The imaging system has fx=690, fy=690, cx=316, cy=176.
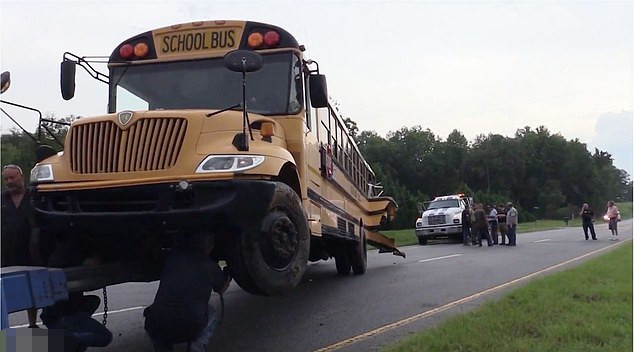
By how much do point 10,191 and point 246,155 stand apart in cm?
223

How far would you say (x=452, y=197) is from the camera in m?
30.6

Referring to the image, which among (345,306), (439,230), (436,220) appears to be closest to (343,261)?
(345,306)

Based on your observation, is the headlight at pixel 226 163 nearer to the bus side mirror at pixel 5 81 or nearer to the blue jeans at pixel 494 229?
the bus side mirror at pixel 5 81

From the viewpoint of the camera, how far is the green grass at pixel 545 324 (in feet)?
19.3

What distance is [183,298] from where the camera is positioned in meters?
4.84

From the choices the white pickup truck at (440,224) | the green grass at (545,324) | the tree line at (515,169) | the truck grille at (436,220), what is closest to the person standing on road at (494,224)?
the white pickup truck at (440,224)

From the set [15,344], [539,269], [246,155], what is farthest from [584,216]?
[15,344]

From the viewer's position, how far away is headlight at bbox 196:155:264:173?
16.8 ft

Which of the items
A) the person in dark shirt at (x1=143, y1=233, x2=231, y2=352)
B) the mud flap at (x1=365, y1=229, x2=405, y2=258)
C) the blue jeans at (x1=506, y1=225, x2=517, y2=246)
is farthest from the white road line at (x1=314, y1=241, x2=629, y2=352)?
the blue jeans at (x1=506, y1=225, x2=517, y2=246)

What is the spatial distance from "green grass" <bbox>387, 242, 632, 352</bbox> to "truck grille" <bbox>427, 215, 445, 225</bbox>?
18.9 meters

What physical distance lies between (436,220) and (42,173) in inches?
950

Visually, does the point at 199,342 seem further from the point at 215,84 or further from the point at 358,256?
the point at 358,256

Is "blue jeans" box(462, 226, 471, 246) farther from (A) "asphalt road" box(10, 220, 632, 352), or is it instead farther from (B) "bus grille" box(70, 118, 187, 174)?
(B) "bus grille" box(70, 118, 187, 174)

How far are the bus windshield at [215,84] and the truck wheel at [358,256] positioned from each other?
633 centimetres
